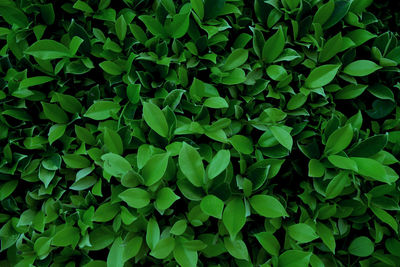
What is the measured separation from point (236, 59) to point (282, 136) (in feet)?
1.34

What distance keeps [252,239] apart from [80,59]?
1.04 meters

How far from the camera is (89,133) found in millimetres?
1495

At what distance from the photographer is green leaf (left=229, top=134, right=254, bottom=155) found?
1.40 meters

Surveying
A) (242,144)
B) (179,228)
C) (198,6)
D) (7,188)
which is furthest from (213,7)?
(7,188)

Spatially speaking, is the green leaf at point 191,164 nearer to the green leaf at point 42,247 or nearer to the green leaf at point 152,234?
the green leaf at point 152,234

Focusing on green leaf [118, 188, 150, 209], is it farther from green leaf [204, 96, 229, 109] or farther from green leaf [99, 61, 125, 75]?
green leaf [99, 61, 125, 75]

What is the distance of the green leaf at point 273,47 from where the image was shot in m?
1.53

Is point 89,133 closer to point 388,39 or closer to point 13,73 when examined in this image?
point 13,73

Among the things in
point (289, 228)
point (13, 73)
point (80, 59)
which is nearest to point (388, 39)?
point (289, 228)

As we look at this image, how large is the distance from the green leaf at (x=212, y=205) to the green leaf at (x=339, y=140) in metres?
0.50

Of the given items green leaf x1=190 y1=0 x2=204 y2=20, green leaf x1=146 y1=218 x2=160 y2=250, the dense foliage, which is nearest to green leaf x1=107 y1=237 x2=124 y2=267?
the dense foliage

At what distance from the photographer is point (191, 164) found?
49.8 inches

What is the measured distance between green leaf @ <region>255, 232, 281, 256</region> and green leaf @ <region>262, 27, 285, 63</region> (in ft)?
2.35

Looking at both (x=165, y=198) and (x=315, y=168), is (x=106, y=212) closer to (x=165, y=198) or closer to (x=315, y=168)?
(x=165, y=198)
